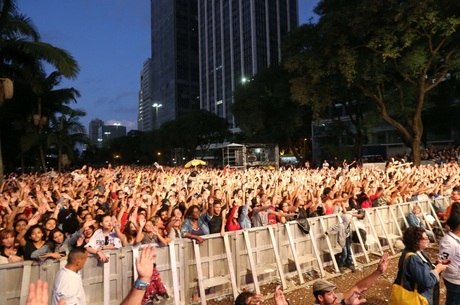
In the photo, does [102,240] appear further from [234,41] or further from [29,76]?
[234,41]

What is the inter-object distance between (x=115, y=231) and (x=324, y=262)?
14.3ft

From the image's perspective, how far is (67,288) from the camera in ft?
12.6

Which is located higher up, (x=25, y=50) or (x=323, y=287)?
(x=25, y=50)

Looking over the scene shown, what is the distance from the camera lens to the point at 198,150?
68062 mm

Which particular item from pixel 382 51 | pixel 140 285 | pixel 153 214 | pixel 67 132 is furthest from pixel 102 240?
pixel 67 132

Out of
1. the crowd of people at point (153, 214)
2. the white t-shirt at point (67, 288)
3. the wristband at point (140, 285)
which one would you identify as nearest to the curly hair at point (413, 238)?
the wristband at point (140, 285)

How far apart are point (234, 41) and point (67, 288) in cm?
14091

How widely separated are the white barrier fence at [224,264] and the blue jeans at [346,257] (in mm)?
170

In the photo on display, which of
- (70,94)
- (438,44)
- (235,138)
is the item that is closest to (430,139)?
(235,138)

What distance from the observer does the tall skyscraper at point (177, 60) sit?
152 m

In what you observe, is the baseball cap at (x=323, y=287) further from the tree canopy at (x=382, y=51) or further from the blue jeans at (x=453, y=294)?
the tree canopy at (x=382, y=51)

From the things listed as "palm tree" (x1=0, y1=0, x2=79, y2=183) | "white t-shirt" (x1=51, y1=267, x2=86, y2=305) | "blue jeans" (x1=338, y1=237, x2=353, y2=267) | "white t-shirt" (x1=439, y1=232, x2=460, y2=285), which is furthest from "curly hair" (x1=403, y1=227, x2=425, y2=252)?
"palm tree" (x1=0, y1=0, x2=79, y2=183)

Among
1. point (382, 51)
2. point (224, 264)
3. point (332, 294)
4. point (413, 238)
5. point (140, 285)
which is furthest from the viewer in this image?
point (382, 51)

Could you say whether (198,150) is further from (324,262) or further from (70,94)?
(324,262)
